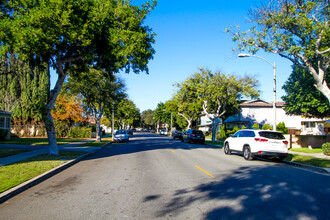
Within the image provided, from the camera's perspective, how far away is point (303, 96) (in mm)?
21703

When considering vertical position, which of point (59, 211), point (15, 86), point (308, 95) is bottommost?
point (59, 211)

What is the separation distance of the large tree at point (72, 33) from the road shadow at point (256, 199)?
9.32 m

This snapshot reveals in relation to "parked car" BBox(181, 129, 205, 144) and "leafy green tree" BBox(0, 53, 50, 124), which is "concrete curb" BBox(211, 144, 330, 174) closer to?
"parked car" BBox(181, 129, 205, 144)

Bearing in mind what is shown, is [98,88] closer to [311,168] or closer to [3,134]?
[3,134]

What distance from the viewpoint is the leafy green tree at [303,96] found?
2087 centimetres

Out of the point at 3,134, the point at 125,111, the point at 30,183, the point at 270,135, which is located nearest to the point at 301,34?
the point at 270,135

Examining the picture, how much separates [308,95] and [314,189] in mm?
15785

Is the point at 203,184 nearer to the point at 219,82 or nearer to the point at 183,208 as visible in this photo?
the point at 183,208

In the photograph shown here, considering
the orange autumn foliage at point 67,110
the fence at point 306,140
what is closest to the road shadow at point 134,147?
the fence at point 306,140

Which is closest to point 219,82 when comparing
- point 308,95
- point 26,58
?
point 308,95

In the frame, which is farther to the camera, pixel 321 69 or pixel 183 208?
pixel 321 69

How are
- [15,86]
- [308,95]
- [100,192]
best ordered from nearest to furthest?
[100,192] → [308,95] → [15,86]

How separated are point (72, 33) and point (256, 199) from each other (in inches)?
441

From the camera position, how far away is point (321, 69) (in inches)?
607
